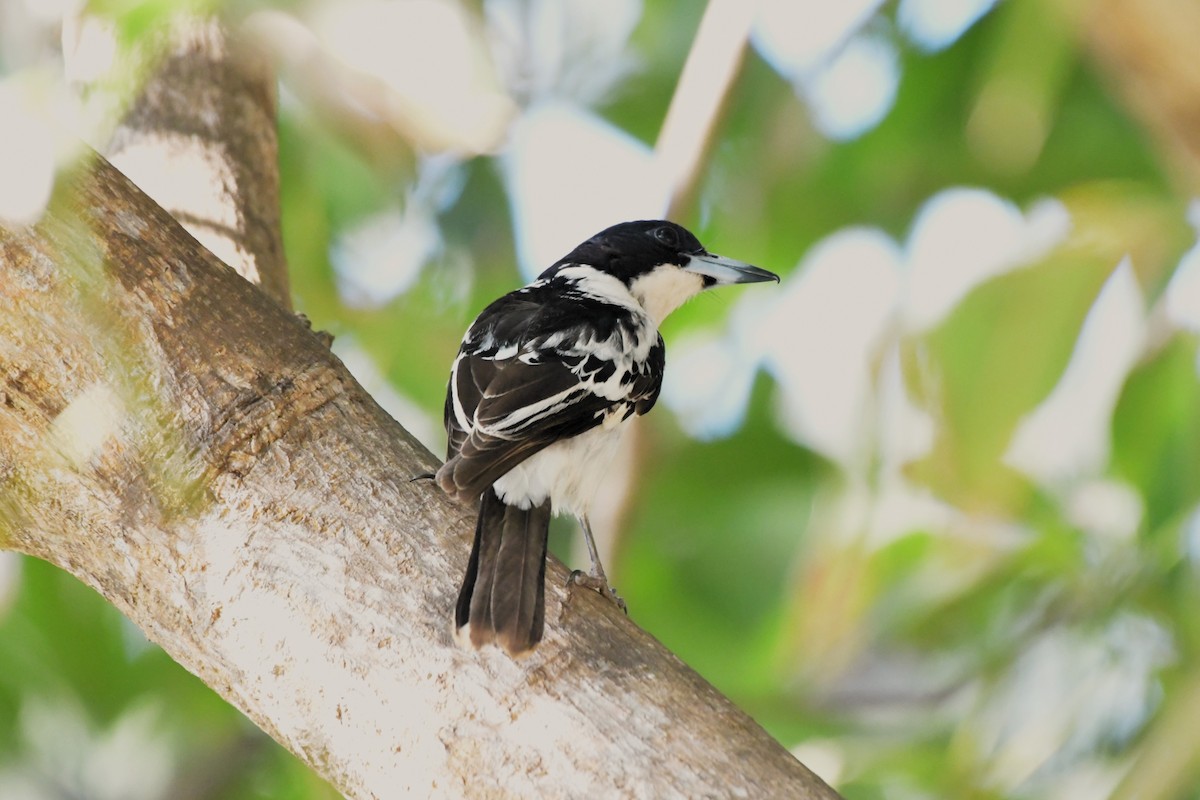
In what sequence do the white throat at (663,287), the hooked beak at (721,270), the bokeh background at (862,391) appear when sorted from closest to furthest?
the bokeh background at (862,391) → the hooked beak at (721,270) → the white throat at (663,287)

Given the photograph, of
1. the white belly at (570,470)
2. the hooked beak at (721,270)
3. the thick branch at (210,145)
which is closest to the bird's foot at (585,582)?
the white belly at (570,470)

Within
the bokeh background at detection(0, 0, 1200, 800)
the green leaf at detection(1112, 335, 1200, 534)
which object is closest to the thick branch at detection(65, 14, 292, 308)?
the bokeh background at detection(0, 0, 1200, 800)

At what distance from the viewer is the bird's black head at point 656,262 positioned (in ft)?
11.6

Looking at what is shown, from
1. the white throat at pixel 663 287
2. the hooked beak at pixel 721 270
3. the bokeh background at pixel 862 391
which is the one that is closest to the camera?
the bokeh background at pixel 862 391

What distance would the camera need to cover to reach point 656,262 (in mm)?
3586

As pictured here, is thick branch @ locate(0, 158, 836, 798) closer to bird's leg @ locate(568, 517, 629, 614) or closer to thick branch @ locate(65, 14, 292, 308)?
bird's leg @ locate(568, 517, 629, 614)

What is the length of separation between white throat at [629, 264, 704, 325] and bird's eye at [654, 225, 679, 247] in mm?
72

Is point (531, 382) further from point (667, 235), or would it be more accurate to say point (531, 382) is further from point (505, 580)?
point (667, 235)

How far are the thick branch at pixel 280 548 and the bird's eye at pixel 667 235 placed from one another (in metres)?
1.62

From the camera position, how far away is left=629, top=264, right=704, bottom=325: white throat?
11.8ft

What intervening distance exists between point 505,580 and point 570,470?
2.90ft

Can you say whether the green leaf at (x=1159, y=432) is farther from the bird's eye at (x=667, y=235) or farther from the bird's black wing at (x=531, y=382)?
the bird's eye at (x=667, y=235)

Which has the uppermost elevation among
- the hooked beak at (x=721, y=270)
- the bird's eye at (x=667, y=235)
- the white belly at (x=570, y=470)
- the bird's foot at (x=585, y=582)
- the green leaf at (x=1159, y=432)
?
the hooked beak at (x=721, y=270)

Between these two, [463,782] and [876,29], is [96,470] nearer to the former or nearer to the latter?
[463,782]
